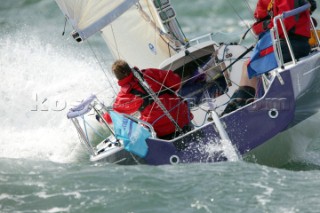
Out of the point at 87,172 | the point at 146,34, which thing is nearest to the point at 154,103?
the point at 87,172

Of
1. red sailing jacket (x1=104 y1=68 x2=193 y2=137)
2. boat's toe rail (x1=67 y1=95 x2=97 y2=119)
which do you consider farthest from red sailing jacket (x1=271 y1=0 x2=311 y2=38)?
boat's toe rail (x1=67 y1=95 x2=97 y2=119)

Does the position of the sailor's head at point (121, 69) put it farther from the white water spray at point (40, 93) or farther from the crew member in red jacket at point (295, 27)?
the white water spray at point (40, 93)

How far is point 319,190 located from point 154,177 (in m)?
1.36

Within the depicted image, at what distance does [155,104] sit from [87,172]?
1067mm

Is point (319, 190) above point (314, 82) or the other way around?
the other way around

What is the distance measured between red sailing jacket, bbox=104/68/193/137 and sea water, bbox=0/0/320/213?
0.55m

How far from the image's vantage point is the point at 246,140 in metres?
7.00

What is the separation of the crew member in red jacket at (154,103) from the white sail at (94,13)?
57 cm

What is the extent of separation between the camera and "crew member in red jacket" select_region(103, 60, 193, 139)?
7234mm

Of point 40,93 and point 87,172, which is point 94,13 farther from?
point 40,93

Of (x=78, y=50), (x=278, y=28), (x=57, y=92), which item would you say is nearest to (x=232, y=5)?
(x=78, y=50)

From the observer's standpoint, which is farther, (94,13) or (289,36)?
(289,36)

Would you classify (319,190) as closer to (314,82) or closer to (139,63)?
(314,82)

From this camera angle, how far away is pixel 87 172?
21.8ft
